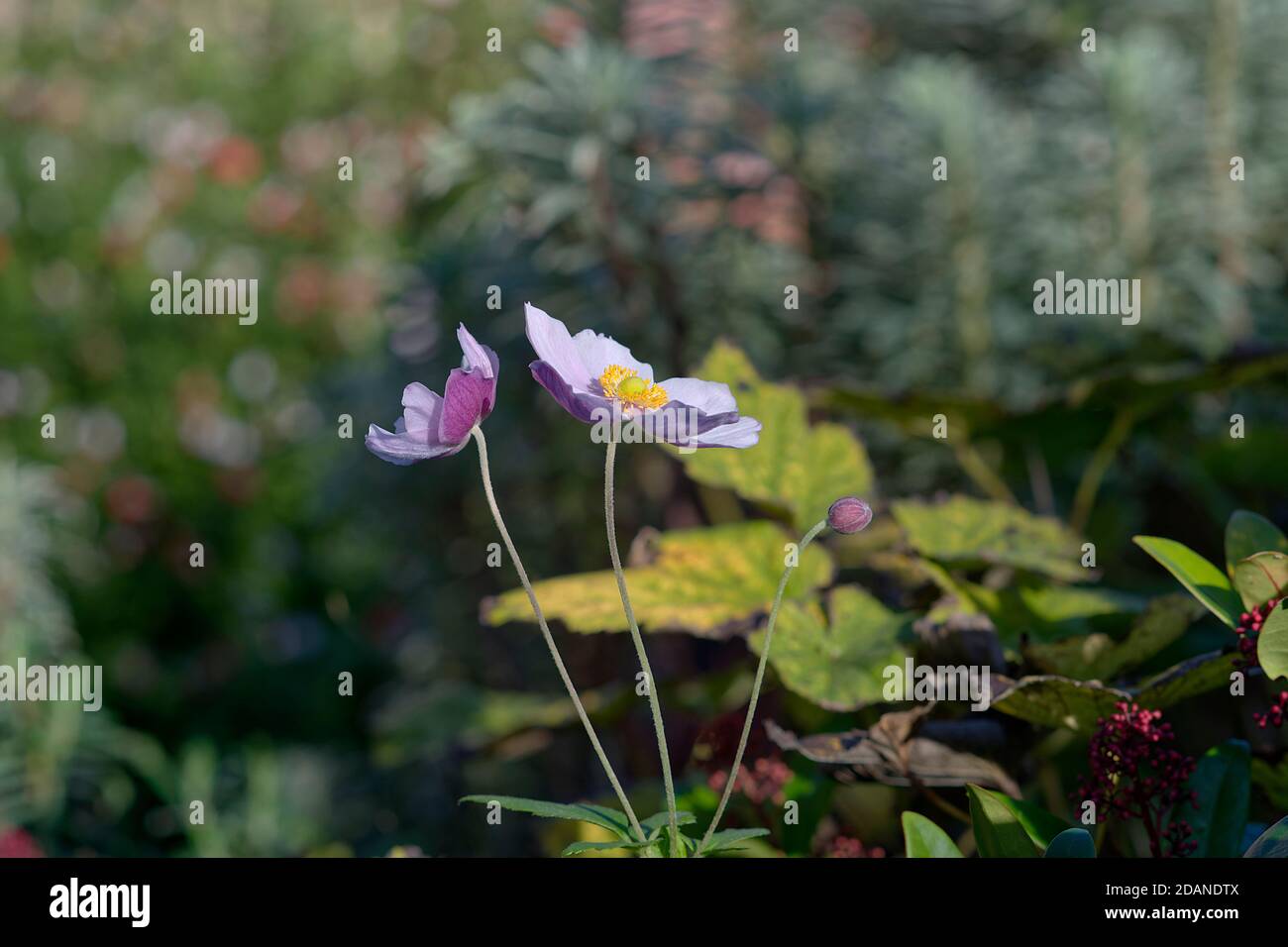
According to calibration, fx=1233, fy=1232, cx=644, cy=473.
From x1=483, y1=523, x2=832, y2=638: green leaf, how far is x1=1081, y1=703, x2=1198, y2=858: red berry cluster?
228mm

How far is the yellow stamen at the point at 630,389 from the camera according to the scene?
0.56m

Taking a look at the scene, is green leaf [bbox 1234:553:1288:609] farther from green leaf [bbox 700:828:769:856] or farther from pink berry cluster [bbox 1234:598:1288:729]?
green leaf [bbox 700:828:769:856]

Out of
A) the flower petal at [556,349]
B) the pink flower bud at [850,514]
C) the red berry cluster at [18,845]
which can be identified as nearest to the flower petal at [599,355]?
the flower petal at [556,349]

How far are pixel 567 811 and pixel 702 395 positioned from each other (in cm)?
21

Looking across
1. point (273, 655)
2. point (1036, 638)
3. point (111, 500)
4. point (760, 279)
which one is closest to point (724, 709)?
point (1036, 638)

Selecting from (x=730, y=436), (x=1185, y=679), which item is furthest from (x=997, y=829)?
(x=730, y=436)

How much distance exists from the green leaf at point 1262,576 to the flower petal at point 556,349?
0.36m

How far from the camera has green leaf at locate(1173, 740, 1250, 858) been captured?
26.5 inches

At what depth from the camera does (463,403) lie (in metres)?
0.57

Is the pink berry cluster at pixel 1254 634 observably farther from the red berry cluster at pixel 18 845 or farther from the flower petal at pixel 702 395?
the red berry cluster at pixel 18 845

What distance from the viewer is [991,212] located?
1355 mm
